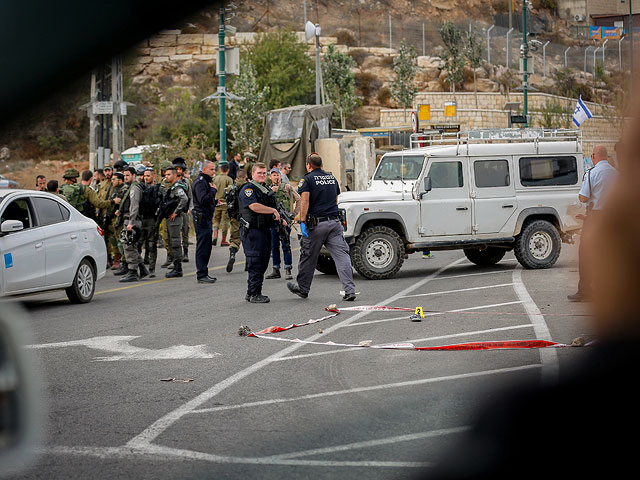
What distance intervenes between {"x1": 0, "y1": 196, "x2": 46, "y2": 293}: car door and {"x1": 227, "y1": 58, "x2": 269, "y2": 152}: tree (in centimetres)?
4160

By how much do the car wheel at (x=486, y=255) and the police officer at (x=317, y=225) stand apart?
5.29m

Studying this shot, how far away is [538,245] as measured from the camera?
1597 centimetres

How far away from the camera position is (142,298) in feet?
42.3

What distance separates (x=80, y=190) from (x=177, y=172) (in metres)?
1.69

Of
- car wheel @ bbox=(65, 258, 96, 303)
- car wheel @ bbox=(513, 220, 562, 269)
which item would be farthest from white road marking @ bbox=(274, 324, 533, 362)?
car wheel @ bbox=(513, 220, 562, 269)

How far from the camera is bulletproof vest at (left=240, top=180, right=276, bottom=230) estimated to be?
39.7 ft

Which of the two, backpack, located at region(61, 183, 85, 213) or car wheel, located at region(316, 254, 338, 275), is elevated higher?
backpack, located at region(61, 183, 85, 213)

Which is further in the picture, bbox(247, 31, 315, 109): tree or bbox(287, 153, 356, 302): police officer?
bbox(247, 31, 315, 109): tree

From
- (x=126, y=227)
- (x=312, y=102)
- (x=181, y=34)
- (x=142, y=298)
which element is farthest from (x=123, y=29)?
(x=312, y=102)

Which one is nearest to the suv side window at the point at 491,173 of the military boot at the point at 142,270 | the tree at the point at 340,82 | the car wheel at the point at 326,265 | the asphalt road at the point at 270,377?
the car wheel at the point at 326,265

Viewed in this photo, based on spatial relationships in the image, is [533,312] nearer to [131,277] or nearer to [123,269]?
[131,277]

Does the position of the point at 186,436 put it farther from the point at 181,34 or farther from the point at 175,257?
the point at 175,257

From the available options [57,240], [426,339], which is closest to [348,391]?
[426,339]

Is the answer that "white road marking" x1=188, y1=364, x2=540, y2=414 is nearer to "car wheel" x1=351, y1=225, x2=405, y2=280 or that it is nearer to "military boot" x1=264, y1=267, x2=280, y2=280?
"car wheel" x1=351, y1=225, x2=405, y2=280
